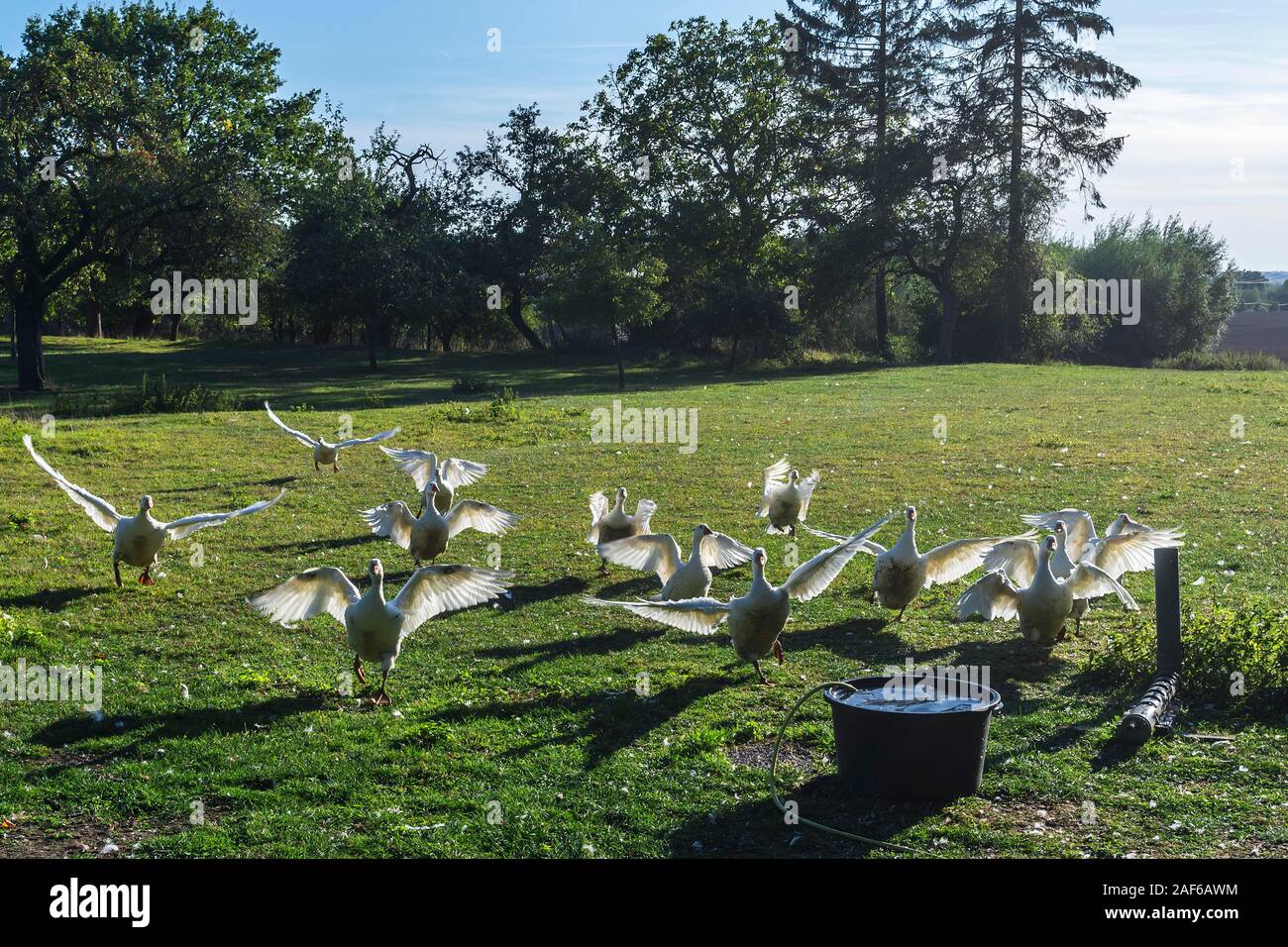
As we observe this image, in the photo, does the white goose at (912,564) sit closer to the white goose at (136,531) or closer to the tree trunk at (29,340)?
the white goose at (136,531)

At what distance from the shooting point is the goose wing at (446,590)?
29.3 feet

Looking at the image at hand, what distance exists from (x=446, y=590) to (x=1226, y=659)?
5768 mm

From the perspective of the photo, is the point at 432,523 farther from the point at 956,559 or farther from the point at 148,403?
the point at 148,403

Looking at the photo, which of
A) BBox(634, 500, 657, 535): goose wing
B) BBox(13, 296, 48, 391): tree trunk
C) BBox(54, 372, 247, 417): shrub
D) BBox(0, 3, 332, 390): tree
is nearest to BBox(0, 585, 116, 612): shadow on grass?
BBox(634, 500, 657, 535): goose wing

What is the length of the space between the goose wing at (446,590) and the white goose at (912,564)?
9.97 ft

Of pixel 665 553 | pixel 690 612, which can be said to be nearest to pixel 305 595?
pixel 690 612

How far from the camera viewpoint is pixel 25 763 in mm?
7289

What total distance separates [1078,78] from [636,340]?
22.7 metres

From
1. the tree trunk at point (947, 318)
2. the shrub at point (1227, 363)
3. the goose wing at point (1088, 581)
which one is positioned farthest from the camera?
the tree trunk at point (947, 318)

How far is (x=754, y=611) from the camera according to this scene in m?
8.62

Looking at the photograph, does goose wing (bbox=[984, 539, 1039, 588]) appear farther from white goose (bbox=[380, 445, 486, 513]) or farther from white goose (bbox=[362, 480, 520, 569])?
white goose (bbox=[380, 445, 486, 513])

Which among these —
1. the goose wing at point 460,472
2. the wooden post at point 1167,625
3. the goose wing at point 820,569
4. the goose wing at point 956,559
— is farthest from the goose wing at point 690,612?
the goose wing at point 460,472
